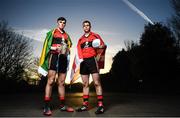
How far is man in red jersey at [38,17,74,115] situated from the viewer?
6055 millimetres

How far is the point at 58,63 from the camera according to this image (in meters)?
6.18

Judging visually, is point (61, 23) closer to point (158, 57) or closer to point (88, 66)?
point (88, 66)

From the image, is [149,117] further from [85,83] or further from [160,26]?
[160,26]

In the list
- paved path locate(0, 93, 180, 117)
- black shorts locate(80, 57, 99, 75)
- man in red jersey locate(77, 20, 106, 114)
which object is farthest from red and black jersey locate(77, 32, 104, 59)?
paved path locate(0, 93, 180, 117)

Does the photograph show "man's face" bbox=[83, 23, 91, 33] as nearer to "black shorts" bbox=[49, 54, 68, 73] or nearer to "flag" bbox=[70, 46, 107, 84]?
"flag" bbox=[70, 46, 107, 84]

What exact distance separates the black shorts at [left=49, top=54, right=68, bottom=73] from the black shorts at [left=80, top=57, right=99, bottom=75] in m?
0.43

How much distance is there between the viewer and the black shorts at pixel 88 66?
6.36 metres

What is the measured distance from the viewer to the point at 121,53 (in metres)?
53.2

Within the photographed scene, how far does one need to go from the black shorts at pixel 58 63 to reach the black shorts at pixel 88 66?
430 mm

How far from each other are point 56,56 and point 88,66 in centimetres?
79

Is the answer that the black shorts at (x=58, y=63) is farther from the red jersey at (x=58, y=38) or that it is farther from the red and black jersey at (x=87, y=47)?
the red and black jersey at (x=87, y=47)

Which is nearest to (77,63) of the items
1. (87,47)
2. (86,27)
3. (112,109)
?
(87,47)

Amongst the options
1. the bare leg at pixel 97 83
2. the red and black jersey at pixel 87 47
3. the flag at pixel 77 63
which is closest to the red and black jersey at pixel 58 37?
the red and black jersey at pixel 87 47

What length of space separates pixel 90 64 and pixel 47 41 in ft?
3.61
